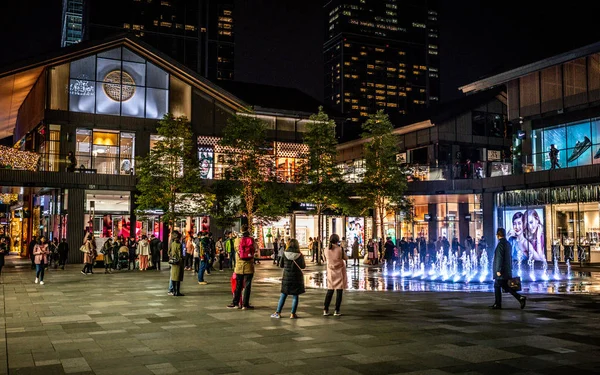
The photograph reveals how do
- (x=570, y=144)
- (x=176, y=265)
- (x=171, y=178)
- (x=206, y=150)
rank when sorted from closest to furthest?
1. (x=176, y=265)
2. (x=171, y=178)
3. (x=570, y=144)
4. (x=206, y=150)

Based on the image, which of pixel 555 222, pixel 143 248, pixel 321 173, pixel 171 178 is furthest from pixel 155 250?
pixel 555 222

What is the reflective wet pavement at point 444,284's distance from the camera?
1859 cm

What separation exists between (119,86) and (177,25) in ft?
311

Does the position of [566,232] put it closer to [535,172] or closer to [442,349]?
[535,172]

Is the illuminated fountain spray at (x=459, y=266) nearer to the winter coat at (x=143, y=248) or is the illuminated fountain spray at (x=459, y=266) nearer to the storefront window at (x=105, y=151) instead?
the winter coat at (x=143, y=248)

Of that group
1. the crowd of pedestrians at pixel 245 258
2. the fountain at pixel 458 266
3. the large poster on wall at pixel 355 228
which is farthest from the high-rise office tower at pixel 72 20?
the fountain at pixel 458 266

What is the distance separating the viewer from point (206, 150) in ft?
130

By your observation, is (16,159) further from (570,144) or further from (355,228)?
(570,144)

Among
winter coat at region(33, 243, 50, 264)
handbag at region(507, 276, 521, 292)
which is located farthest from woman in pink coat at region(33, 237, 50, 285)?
handbag at region(507, 276, 521, 292)

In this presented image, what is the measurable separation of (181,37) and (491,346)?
124 m

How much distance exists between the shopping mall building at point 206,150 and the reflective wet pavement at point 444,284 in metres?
9.47

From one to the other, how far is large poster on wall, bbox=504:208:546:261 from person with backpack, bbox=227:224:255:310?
22.7 m

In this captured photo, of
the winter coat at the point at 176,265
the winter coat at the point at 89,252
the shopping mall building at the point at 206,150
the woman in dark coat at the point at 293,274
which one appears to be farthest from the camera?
the shopping mall building at the point at 206,150

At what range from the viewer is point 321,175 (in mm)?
35250
